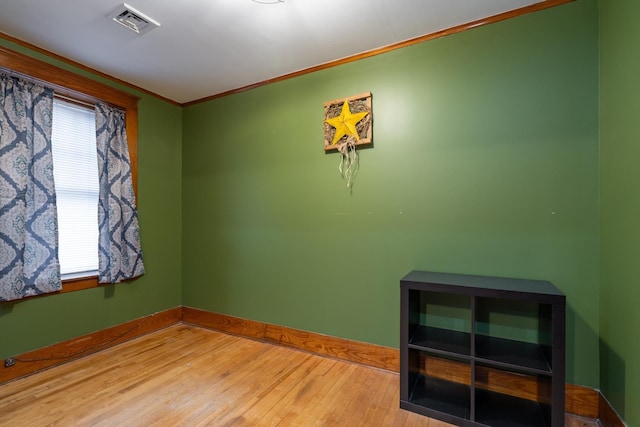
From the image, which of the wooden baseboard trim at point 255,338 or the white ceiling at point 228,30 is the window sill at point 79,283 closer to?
the wooden baseboard trim at point 255,338

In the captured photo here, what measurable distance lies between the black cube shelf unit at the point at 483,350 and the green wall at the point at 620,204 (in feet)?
0.82

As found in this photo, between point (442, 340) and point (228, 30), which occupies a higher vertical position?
point (228, 30)

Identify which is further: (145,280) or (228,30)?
(145,280)

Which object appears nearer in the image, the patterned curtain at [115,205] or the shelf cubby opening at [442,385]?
the shelf cubby opening at [442,385]

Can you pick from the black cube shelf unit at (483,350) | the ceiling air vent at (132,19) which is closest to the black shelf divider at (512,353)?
the black cube shelf unit at (483,350)

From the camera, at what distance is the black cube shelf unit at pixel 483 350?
59.6 inches

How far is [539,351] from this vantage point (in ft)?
5.49

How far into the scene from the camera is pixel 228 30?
1994 millimetres

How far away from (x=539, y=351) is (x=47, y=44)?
12.8 feet

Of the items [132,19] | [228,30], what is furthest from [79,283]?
[228,30]

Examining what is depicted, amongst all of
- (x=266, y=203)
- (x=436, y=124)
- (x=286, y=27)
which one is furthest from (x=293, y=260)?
(x=286, y=27)

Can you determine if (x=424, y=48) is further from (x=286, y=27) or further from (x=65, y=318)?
(x=65, y=318)

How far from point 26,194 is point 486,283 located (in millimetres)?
3233

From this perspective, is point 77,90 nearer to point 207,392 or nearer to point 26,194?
point 26,194
